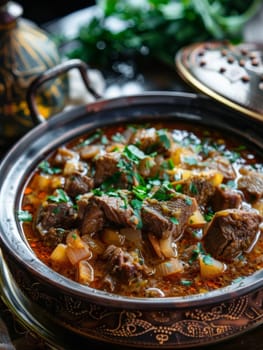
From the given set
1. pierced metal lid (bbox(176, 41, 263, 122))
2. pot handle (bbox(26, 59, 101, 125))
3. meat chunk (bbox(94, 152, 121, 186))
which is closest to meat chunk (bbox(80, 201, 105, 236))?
meat chunk (bbox(94, 152, 121, 186))

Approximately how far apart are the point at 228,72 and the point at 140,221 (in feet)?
4.46

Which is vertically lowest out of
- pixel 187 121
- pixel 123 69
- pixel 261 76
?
pixel 123 69

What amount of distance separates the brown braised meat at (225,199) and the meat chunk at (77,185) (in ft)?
2.28

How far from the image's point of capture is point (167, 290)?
2697 mm

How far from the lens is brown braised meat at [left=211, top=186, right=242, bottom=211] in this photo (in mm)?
3035

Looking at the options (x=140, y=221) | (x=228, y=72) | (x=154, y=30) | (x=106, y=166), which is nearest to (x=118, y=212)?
(x=140, y=221)

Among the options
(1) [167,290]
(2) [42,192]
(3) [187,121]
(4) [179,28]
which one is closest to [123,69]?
(4) [179,28]

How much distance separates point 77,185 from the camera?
126 inches

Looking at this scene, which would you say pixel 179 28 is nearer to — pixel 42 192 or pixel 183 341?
pixel 42 192

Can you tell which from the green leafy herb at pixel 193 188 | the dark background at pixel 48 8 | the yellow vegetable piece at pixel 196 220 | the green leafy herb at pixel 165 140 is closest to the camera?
the yellow vegetable piece at pixel 196 220

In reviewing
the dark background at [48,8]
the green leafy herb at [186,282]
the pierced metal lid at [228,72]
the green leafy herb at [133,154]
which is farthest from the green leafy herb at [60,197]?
the dark background at [48,8]

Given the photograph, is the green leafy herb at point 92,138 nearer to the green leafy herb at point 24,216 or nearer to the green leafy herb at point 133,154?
the green leafy herb at point 133,154

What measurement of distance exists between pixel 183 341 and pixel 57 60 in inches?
110

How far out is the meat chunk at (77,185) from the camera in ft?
10.5
